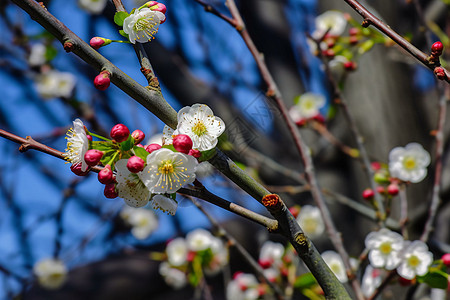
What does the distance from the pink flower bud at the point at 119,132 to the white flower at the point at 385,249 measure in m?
0.66

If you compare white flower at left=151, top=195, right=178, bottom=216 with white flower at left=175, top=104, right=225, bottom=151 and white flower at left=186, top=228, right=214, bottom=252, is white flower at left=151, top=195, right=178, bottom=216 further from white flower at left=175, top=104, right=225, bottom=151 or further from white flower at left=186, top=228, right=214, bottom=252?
white flower at left=186, top=228, right=214, bottom=252

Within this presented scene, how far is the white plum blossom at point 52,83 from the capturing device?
2629 mm

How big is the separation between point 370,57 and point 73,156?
1871 millimetres

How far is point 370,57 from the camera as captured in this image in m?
2.21

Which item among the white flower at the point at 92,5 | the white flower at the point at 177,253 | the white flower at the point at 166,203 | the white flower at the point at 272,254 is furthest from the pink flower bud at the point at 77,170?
the white flower at the point at 92,5

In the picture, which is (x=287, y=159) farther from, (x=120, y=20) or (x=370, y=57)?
(x=120, y=20)

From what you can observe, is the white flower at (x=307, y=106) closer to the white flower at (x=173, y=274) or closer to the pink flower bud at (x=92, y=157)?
the white flower at (x=173, y=274)

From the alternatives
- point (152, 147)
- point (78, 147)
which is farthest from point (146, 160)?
point (78, 147)

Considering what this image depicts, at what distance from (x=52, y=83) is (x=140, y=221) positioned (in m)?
1.00

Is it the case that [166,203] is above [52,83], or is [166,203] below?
below

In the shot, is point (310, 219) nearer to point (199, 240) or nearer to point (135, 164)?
point (199, 240)

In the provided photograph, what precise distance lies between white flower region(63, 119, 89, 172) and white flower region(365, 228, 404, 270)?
0.68 meters

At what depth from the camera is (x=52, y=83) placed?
2.65 metres

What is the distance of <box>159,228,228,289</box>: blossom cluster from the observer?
1.68 meters
